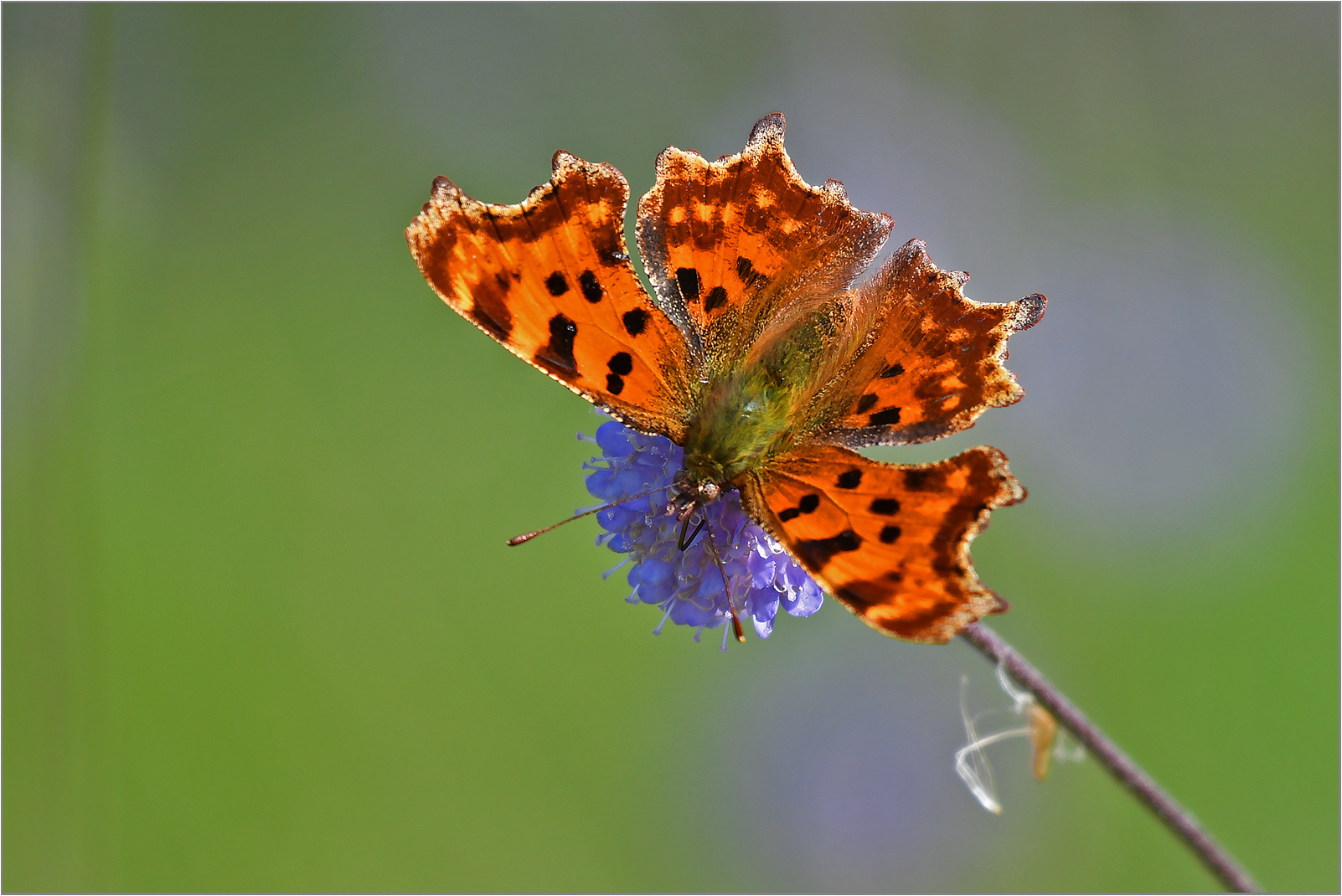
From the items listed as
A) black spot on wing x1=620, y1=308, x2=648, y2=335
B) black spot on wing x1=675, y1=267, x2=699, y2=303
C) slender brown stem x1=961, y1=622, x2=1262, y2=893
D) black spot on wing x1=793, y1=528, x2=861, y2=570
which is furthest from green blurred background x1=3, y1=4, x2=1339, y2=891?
black spot on wing x1=793, y1=528, x2=861, y2=570

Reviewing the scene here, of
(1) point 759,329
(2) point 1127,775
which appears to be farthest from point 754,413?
(2) point 1127,775

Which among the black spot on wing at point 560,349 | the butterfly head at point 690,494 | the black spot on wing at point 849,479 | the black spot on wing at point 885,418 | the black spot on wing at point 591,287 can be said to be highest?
the black spot on wing at point 591,287

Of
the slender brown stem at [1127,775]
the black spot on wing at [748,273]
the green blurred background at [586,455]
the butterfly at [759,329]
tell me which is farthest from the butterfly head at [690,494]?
the green blurred background at [586,455]

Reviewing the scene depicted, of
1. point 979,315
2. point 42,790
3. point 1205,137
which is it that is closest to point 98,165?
point 42,790

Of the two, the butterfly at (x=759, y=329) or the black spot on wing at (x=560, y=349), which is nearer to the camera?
the butterfly at (x=759, y=329)

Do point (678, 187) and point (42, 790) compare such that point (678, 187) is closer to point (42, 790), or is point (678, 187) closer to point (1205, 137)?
point (42, 790)

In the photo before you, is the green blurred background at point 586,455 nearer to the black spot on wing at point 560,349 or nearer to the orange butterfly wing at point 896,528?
the orange butterfly wing at point 896,528

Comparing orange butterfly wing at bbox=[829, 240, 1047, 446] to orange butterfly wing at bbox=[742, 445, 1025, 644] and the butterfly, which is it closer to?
the butterfly
